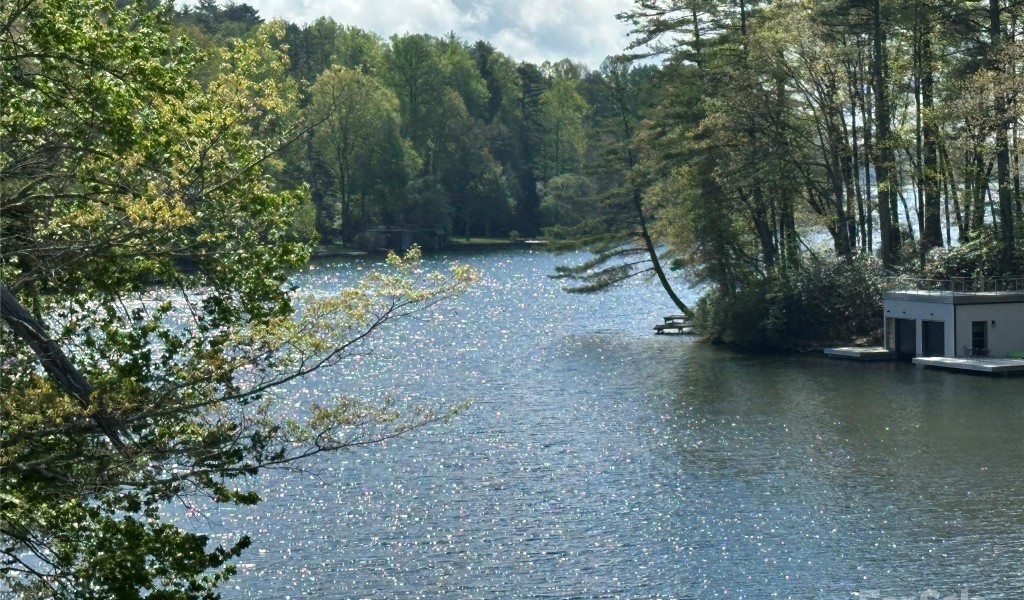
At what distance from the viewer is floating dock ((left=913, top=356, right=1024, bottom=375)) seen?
134 ft

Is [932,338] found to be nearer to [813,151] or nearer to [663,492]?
[813,151]

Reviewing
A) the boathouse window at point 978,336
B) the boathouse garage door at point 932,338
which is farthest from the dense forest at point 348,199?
the boathouse window at point 978,336

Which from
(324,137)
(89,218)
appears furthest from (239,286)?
(324,137)

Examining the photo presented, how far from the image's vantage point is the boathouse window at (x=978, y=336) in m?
43.5

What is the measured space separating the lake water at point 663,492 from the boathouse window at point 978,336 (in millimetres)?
2942

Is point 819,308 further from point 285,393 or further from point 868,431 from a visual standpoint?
point 285,393

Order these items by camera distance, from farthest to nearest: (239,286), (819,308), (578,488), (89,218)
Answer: (819,308) < (578,488) < (239,286) < (89,218)

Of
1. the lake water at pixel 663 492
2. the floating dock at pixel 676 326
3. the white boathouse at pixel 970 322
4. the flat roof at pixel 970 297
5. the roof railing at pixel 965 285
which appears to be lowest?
the lake water at pixel 663 492

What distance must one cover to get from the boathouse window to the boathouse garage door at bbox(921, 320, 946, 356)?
1.00 metres

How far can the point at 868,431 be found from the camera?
3256 centimetres

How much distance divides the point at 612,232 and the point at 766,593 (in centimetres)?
3664

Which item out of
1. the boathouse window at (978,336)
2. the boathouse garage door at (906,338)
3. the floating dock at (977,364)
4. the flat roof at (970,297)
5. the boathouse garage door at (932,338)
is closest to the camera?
the floating dock at (977,364)

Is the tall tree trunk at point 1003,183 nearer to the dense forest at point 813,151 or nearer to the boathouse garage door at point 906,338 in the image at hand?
the dense forest at point 813,151

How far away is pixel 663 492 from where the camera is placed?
26.7 meters
